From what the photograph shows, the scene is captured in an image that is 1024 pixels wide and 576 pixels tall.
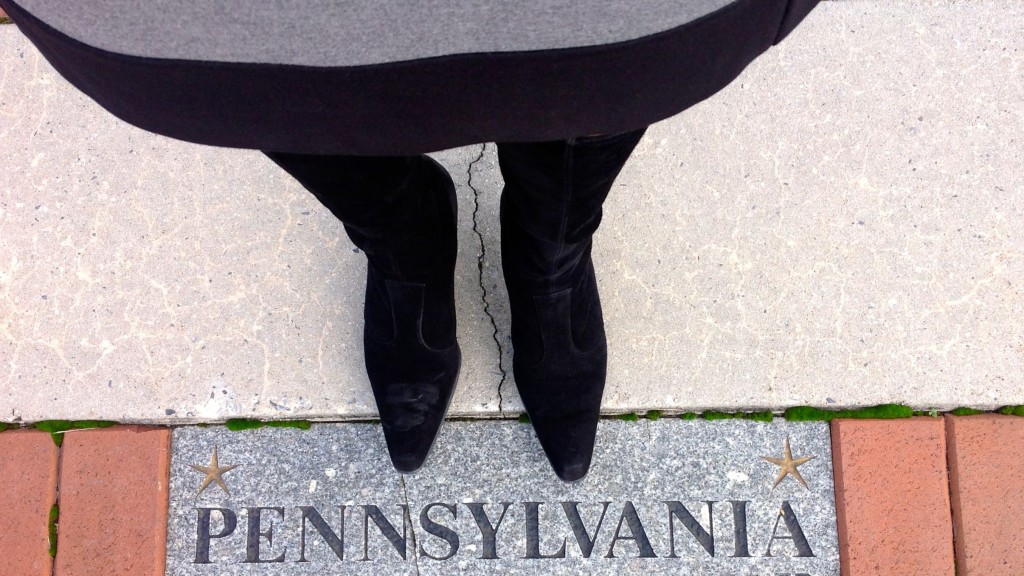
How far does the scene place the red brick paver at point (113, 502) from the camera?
1500 millimetres

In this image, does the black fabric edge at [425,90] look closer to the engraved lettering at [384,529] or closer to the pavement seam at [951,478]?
the engraved lettering at [384,529]

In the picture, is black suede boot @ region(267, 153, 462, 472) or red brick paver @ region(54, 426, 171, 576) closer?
black suede boot @ region(267, 153, 462, 472)

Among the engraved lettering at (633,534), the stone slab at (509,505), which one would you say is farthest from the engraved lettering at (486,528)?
the engraved lettering at (633,534)

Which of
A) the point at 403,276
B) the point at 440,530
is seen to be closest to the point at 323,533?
the point at 440,530

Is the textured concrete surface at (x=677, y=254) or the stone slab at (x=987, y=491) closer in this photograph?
the stone slab at (x=987, y=491)

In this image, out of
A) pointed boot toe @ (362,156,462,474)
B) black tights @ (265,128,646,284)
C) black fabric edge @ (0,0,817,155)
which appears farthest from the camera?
pointed boot toe @ (362,156,462,474)

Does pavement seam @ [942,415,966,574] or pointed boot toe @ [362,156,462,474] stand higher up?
pointed boot toe @ [362,156,462,474]

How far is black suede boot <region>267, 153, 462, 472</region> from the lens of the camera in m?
0.92

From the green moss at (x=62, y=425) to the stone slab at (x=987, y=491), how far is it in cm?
185

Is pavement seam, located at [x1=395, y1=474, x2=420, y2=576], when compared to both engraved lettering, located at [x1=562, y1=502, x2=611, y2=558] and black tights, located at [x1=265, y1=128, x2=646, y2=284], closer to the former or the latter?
engraved lettering, located at [x1=562, y1=502, x2=611, y2=558]

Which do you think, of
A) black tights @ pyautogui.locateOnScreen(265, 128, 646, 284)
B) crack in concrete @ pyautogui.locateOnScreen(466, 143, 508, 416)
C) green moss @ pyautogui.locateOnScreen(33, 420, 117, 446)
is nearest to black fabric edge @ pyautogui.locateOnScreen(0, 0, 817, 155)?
black tights @ pyautogui.locateOnScreen(265, 128, 646, 284)

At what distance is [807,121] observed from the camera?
5.53 ft

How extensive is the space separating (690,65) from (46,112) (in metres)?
1.74

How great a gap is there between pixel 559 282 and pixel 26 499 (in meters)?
1.28
